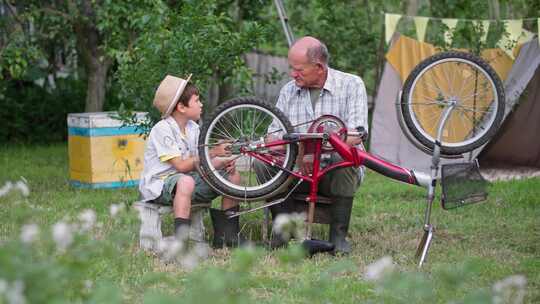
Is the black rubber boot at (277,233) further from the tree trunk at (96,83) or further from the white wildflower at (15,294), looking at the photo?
the tree trunk at (96,83)

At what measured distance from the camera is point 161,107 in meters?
4.89

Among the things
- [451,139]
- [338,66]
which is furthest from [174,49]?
[338,66]

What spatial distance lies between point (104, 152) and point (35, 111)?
4.31 m

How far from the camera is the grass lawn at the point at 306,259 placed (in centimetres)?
225

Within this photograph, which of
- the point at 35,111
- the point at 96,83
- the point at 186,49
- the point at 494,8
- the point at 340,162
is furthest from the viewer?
the point at 35,111

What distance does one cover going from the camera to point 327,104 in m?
4.93

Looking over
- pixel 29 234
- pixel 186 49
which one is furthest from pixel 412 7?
pixel 29 234

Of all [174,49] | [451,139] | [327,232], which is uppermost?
[174,49]

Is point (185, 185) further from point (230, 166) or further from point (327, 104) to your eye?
point (327, 104)

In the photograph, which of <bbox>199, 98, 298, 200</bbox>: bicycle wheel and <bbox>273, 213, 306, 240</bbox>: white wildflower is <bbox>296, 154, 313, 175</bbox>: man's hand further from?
<bbox>273, 213, 306, 240</bbox>: white wildflower

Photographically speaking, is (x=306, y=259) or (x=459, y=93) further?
(x=459, y=93)

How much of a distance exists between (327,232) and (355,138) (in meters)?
1.00

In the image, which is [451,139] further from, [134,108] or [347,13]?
[347,13]

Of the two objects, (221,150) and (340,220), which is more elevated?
(221,150)
